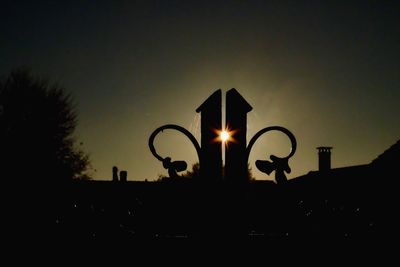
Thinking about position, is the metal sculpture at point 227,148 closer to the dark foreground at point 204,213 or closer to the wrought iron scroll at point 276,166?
the wrought iron scroll at point 276,166

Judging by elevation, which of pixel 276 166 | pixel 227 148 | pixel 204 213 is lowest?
pixel 204 213

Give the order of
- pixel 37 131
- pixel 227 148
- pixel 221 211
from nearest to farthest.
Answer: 1. pixel 221 211
2. pixel 227 148
3. pixel 37 131

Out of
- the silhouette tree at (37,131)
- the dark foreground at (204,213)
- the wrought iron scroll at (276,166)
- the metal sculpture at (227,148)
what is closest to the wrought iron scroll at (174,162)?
the metal sculpture at (227,148)

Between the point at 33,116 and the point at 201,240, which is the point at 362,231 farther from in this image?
the point at 33,116

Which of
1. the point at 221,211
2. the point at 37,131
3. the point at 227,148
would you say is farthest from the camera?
the point at 37,131

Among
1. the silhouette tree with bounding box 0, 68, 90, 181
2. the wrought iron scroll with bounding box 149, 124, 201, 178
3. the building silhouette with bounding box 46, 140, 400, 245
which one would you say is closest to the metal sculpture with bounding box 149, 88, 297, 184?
the wrought iron scroll with bounding box 149, 124, 201, 178

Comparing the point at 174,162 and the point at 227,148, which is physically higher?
the point at 227,148

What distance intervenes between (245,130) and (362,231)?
62.5 inches

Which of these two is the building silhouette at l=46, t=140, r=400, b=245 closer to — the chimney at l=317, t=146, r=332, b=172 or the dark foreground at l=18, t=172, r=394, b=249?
the dark foreground at l=18, t=172, r=394, b=249

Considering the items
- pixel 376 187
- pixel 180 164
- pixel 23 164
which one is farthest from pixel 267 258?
pixel 23 164

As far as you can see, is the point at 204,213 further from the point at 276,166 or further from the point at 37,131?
the point at 37,131

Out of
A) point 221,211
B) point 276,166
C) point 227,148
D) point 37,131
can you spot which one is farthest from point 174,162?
point 37,131

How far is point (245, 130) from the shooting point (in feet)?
12.6

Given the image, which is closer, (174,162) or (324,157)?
(174,162)
